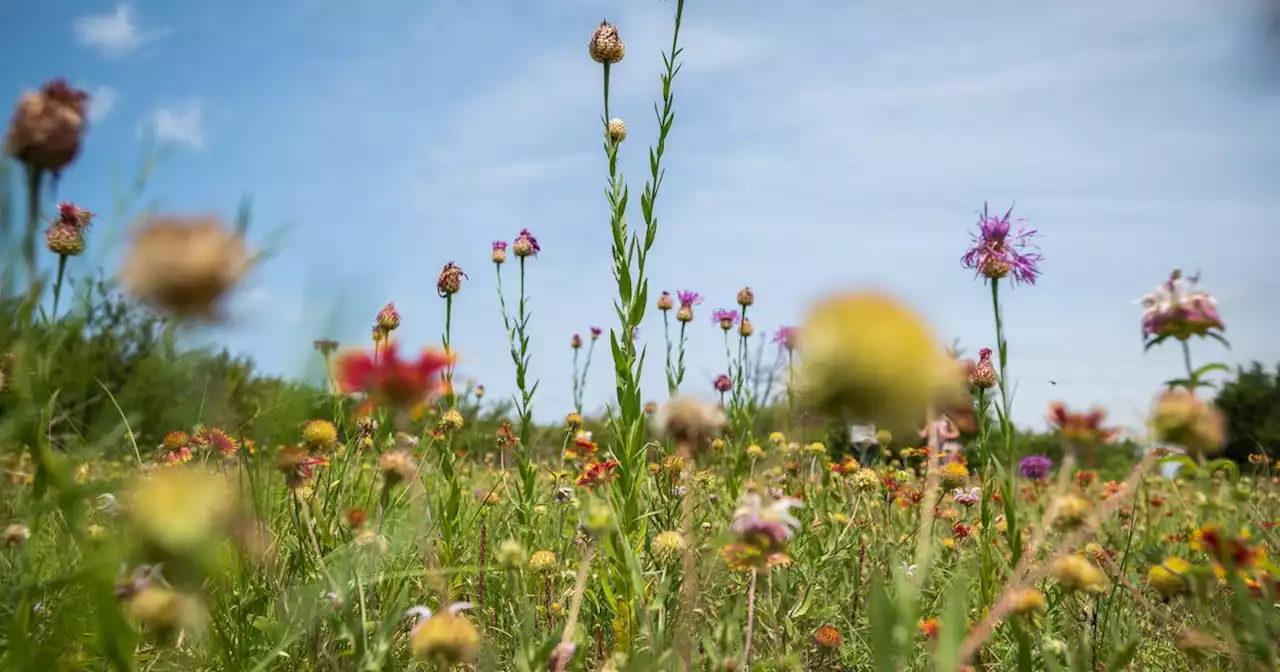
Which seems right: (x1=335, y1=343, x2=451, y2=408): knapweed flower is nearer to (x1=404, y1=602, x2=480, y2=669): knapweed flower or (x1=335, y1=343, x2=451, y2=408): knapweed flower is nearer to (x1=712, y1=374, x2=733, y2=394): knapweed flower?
(x1=404, y1=602, x2=480, y2=669): knapweed flower

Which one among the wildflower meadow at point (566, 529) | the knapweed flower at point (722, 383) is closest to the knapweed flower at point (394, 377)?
the wildflower meadow at point (566, 529)

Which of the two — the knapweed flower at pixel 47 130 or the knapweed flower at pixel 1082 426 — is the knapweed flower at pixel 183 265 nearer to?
the knapweed flower at pixel 47 130

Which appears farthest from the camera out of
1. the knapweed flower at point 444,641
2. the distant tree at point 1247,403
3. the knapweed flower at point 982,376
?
the distant tree at point 1247,403

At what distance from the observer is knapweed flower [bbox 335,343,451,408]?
1113mm

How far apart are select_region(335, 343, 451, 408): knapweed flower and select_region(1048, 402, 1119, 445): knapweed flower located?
923mm

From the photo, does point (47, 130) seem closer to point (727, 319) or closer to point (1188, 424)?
point (1188, 424)

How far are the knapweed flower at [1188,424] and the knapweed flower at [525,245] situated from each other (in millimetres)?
2614

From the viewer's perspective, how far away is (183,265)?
94cm

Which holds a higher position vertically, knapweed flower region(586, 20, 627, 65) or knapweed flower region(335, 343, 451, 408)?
knapweed flower region(586, 20, 627, 65)

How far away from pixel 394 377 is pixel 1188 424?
3.76ft

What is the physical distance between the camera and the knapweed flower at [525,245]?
11.4 ft

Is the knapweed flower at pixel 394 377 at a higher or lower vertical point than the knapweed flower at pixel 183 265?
lower

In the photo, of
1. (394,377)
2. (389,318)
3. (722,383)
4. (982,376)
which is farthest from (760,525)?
(722,383)

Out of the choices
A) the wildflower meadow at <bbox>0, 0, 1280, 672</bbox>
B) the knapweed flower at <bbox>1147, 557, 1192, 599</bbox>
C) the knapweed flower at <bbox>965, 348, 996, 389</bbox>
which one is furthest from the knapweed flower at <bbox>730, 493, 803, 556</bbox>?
the knapweed flower at <bbox>965, 348, 996, 389</bbox>
